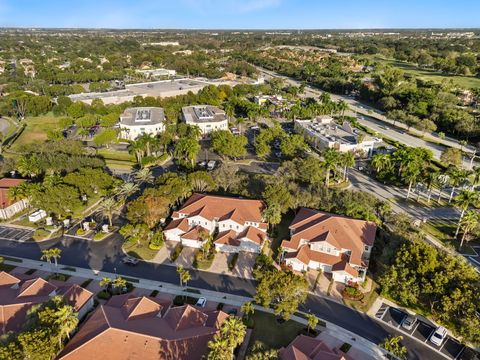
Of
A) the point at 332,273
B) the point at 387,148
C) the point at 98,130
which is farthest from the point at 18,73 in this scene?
the point at 332,273

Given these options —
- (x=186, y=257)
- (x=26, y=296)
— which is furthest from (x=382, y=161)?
(x=26, y=296)

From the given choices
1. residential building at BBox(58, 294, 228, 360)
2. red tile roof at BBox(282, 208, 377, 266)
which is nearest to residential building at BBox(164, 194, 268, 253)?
red tile roof at BBox(282, 208, 377, 266)

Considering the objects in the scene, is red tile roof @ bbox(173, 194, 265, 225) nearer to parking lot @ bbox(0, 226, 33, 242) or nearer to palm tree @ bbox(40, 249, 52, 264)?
palm tree @ bbox(40, 249, 52, 264)

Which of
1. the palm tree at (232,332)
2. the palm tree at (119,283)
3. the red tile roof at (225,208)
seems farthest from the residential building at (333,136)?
the palm tree at (232,332)

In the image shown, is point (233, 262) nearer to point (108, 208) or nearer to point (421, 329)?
point (108, 208)

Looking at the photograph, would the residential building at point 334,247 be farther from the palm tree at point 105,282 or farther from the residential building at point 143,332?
the palm tree at point 105,282

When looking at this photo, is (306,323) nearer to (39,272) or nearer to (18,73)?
(39,272)

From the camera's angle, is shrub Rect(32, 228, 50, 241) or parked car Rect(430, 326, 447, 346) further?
shrub Rect(32, 228, 50, 241)
